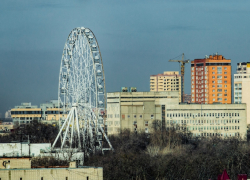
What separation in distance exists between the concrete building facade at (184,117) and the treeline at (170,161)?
23.3 meters

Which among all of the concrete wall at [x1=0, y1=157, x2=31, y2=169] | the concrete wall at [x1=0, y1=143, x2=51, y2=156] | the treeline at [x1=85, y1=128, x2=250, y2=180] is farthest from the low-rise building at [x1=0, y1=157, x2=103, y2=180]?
the concrete wall at [x1=0, y1=143, x2=51, y2=156]

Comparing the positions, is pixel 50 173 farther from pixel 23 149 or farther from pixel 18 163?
pixel 23 149

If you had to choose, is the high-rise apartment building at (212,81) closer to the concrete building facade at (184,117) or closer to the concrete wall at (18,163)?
the concrete building facade at (184,117)

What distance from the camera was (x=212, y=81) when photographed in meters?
189

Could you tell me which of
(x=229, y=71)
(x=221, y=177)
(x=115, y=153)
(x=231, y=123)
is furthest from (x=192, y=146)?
(x=229, y=71)

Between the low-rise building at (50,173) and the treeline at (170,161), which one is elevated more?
the low-rise building at (50,173)

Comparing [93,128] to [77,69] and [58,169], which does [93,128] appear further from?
[58,169]

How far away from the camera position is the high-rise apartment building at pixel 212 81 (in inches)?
7357

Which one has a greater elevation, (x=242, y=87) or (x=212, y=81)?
(x=212, y=81)

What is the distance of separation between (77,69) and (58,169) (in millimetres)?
33006

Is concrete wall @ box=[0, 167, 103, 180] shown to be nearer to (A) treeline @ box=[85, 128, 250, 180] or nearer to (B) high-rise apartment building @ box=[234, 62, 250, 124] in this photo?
(A) treeline @ box=[85, 128, 250, 180]

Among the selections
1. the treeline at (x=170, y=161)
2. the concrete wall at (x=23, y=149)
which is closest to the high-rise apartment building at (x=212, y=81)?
the treeline at (x=170, y=161)

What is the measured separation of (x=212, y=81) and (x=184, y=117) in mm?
44244

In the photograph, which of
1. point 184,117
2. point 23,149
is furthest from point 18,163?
point 184,117
